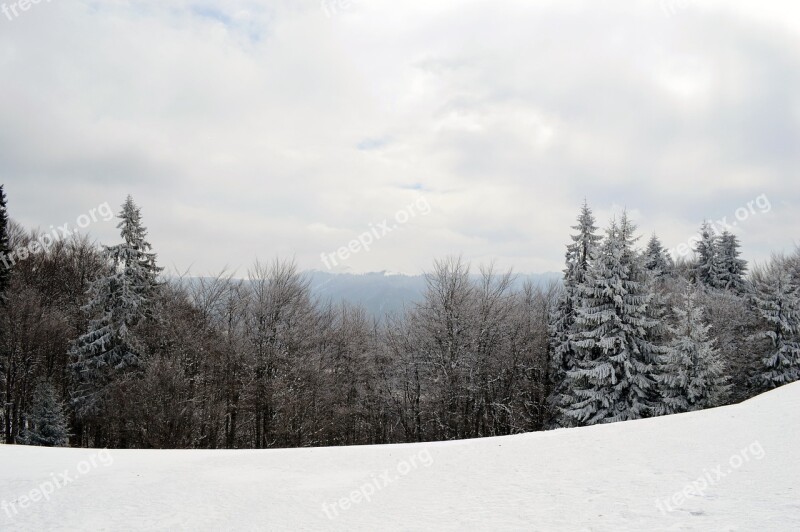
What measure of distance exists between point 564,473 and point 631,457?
6.05 ft

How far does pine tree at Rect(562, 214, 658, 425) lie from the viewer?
25.0 metres

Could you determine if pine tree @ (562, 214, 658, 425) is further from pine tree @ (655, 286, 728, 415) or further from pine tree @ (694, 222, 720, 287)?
pine tree @ (694, 222, 720, 287)

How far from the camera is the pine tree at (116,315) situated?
92.7ft

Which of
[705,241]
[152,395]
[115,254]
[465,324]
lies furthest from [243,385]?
[705,241]

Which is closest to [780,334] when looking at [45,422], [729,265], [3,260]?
[729,265]

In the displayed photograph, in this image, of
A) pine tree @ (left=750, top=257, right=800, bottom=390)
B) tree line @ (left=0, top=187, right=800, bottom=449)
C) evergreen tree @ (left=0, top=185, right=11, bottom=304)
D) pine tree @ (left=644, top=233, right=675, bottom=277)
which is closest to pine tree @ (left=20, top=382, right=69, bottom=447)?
tree line @ (left=0, top=187, right=800, bottom=449)

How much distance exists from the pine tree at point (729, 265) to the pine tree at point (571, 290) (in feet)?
100

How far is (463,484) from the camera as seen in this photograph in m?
8.91

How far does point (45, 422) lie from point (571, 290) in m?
32.2

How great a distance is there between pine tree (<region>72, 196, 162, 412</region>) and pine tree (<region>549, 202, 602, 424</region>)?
26397mm

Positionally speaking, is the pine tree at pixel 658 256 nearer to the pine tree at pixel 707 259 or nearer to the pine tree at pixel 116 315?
the pine tree at pixel 707 259

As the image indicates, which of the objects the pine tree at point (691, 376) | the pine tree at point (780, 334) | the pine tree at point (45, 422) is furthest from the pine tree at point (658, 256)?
the pine tree at point (45, 422)

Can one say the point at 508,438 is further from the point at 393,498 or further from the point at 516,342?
the point at 516,342

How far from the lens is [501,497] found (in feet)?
25.7
